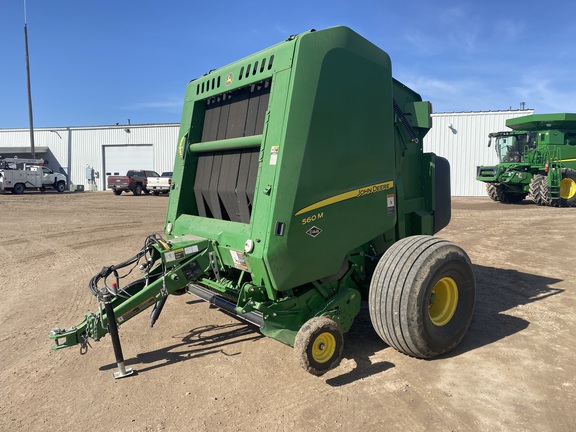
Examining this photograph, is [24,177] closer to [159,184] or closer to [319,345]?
[159,184]

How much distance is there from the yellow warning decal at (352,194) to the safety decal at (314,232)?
16 cm

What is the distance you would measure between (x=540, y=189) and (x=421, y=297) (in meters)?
17.1

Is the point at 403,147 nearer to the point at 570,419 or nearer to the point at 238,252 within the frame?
the point at 238,252

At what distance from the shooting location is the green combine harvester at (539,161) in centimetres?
1781

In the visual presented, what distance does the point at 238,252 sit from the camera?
11.8 ft

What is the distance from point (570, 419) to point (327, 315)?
180 cm

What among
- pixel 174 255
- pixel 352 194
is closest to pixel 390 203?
pixel 352 194

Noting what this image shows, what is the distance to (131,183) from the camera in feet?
91.0

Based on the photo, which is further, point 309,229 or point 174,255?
point 174,255

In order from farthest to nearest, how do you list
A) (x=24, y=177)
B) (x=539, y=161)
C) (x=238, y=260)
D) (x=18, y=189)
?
(x=24, y=177), (x=18, y=189), (x=539, y=161), (x=238, y=260)

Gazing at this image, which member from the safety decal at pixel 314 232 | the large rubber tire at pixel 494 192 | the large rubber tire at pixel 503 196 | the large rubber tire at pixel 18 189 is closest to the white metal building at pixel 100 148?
the large rubber tire at pixel 18 189

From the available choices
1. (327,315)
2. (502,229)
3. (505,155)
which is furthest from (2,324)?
(505,155)

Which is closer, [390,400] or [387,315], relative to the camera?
[390,400]

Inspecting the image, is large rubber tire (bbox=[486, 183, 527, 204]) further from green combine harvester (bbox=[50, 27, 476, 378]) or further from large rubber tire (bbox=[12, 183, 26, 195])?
large rubber tire (bbox=[12, 183, 26, 195])
